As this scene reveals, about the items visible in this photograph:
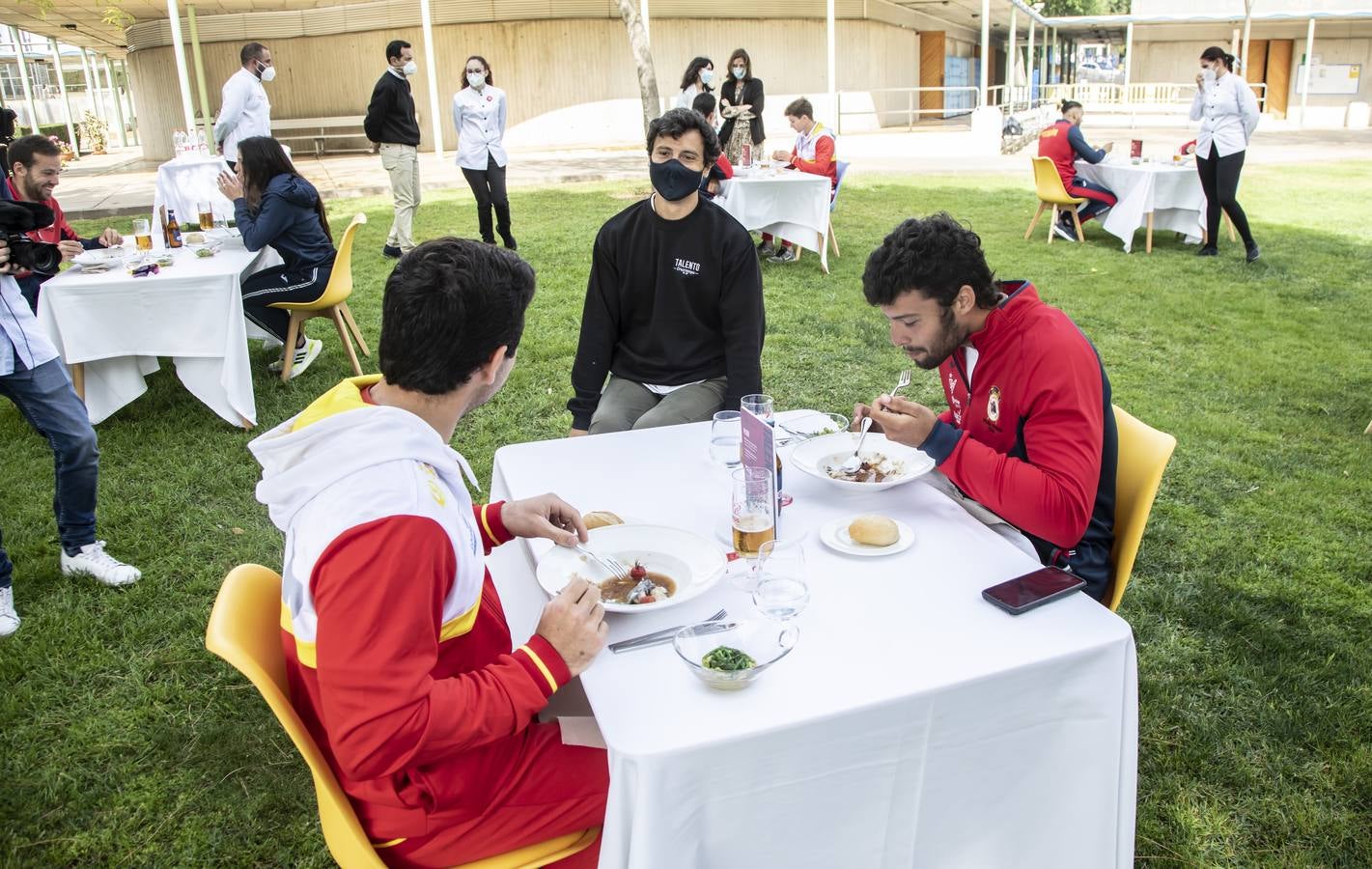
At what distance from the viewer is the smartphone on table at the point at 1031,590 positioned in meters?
1.57

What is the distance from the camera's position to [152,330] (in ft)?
15.2

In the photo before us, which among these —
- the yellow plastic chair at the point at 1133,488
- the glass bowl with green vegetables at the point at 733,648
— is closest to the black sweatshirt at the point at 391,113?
the yellow plastic chair at the point at 1133,488

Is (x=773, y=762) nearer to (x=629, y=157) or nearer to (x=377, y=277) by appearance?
(x=377, y=277)

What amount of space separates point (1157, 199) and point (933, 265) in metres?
8.02

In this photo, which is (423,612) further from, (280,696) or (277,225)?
(277,225)

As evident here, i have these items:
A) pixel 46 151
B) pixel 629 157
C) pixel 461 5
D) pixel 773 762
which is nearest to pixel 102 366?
pixel 46 151

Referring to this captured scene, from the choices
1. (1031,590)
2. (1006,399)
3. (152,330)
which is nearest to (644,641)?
(1031,590)

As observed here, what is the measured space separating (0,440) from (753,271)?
13.2ft

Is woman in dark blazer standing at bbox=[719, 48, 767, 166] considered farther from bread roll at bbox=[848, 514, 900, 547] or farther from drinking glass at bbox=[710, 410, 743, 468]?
bread roll at bbox=[848, 514, 900, 547]

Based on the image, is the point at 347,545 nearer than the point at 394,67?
Yes

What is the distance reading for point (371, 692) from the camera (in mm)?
1225

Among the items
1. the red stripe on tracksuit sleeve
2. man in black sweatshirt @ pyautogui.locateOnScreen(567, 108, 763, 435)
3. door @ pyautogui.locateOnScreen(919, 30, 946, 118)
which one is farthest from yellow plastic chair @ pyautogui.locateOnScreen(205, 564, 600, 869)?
door @ pyautogui.locateOnScreen(919, 30, 946, 118)

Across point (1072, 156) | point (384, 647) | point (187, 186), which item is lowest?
point (384, 647)

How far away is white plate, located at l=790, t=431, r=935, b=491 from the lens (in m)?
2.11
